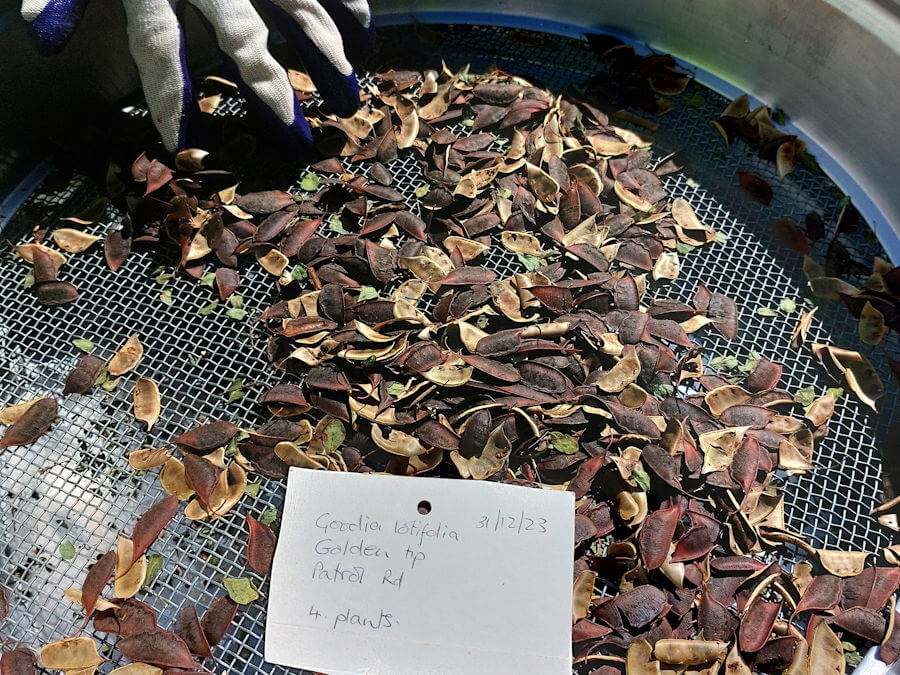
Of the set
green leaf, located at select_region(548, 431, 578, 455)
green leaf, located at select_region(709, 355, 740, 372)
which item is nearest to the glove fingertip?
green leaf, located at select_region(548, 431, 578, 455)

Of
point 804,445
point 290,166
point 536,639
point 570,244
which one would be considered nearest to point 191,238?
point 290,166

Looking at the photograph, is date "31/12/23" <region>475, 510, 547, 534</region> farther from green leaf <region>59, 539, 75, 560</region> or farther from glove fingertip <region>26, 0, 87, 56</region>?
glove fingertip <region>26, 0, 87, 56</region>

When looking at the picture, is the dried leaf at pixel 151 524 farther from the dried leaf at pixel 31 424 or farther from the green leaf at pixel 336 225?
the green leaf at pixel 336 225

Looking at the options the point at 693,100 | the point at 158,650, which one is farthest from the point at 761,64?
the point at 158,650

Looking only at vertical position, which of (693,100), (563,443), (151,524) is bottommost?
(151,524)

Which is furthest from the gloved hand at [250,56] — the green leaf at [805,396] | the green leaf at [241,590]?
the green leaf at [805,396]

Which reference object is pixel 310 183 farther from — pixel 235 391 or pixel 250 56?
pixel 235 391
